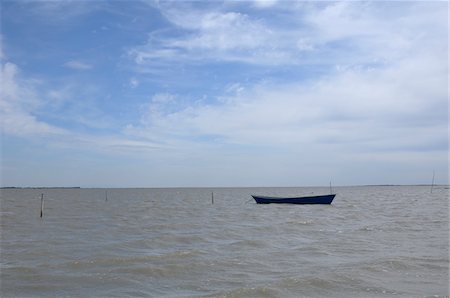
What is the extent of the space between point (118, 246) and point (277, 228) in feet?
36.1

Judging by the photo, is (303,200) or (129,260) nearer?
(129,260)

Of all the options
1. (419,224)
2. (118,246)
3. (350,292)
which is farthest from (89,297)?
(419,224)

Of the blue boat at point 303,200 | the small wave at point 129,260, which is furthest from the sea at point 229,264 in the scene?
the blue boat at point 303,200

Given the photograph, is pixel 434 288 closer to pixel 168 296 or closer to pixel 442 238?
pixel 168 296

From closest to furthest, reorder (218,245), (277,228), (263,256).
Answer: (263,256)
(218,245)
(277,228)

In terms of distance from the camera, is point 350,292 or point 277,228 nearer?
point 350,292

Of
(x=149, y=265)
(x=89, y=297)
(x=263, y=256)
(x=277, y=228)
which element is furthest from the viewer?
(x=277, y=228)

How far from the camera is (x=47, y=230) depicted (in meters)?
27.0

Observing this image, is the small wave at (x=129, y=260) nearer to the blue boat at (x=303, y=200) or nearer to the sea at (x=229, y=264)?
the sea at (x=229, y=264)

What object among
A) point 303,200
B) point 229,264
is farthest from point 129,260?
point 303,200

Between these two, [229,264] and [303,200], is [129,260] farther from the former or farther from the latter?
[303,200]

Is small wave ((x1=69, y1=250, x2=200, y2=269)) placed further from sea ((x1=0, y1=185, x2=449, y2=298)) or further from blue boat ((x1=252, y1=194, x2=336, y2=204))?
blue boat ((x1=252, y1=194, x2=336, y2=204))

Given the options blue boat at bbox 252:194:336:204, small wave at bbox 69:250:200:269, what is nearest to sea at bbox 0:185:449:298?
small wave at bbox 69:250:200:269

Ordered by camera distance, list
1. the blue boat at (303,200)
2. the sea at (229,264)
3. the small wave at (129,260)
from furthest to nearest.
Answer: the blue boat at (303,200), the small wave at (129,260), the sea at (229,264)
